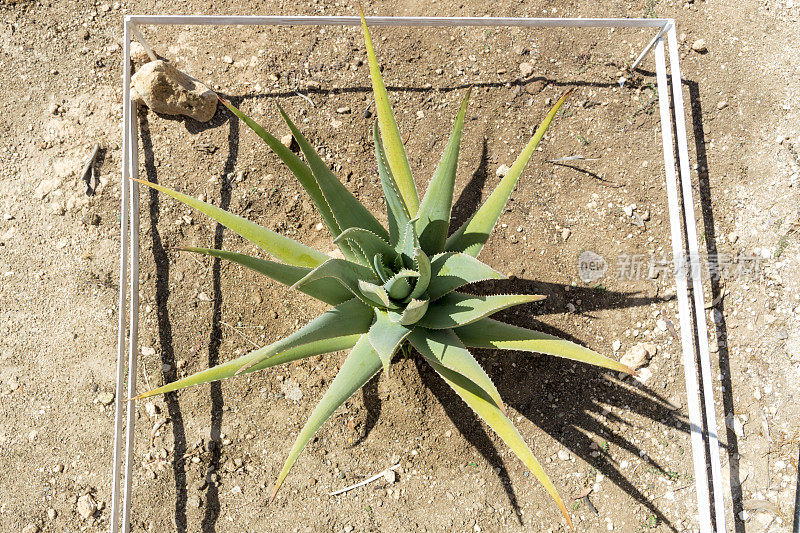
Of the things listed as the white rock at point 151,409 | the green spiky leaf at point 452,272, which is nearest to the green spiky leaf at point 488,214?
the green spiky leaf at point 452,272

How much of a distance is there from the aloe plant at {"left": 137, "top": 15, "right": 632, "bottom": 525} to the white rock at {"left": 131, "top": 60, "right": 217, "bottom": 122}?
1.10 metres

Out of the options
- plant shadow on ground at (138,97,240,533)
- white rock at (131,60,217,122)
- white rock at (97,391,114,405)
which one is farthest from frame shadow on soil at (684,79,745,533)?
white rock at (97,391,114,405)

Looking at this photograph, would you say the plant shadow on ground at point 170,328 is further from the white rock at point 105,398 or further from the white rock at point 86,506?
the white rock at point 86,506

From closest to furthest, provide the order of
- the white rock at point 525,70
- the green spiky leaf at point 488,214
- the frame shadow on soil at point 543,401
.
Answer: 1. the green spiky leaf at point 488,214
2. the frame shadow on soil at point 543,401
3. the white rock at point 525,70

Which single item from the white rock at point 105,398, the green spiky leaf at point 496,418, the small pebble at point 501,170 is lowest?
the green spiky leaf at point 496,418

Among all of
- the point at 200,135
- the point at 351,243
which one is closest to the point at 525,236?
the point at 351,243

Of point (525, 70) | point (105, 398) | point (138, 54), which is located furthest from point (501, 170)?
point (105, 398)

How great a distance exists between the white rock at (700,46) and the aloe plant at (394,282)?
159cm

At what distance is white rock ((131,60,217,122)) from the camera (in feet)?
7.73

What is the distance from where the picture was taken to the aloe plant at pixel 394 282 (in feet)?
4.91

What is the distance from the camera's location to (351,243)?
166 centimetres

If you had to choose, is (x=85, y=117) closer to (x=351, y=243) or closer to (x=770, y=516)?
(x=351, y=243)

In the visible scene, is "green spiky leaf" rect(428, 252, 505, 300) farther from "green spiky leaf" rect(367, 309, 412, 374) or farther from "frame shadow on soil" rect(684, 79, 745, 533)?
"frame shadow on soil" rect(684, 79, 745, 533)

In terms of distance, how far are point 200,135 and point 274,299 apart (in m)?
0.89
